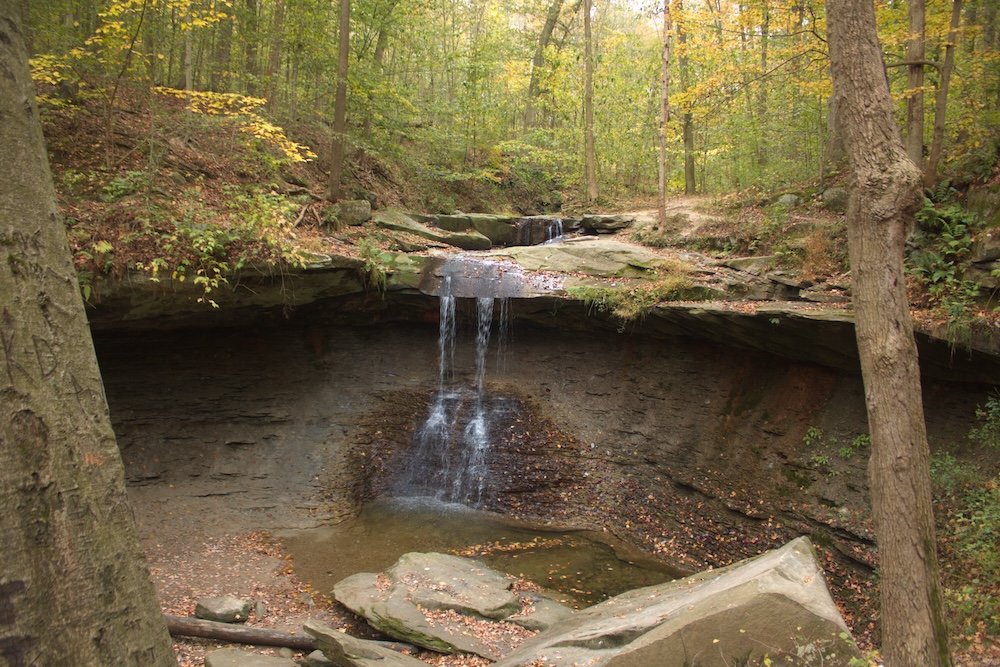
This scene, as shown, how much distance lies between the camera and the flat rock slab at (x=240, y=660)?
5328mm

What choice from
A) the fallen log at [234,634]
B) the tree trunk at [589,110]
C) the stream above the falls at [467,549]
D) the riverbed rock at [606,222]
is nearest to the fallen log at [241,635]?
the fallen log at [234,634]

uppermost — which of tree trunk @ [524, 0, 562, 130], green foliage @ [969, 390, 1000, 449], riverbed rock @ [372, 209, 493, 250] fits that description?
tree trunk @ [524, 0, 562, 130]

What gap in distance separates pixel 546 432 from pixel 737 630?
752cm

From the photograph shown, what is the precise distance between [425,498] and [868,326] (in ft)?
27.5

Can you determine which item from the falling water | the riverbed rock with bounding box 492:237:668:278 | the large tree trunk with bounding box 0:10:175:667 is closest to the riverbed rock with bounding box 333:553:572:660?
the large tree trunk with bounding box 0:10:175:667

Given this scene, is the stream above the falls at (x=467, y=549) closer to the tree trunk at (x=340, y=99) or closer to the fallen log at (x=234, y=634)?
the fallen log at (x=234, y=634)

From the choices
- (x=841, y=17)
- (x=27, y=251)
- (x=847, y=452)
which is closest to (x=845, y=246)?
(x=847, y=452)

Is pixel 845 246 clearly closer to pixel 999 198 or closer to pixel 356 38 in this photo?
pixel 999 198

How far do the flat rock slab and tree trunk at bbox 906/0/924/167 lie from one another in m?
9.64

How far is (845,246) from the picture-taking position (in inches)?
410

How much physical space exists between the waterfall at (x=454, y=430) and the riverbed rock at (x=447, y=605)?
3.39 meters

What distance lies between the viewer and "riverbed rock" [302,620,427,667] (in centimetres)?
521

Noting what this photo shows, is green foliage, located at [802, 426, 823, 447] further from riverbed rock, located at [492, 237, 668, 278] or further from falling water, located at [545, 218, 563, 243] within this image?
falling water, located at [545, 218, 563, 243]

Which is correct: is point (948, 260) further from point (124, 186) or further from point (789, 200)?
point (124, 186)
